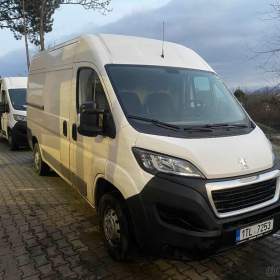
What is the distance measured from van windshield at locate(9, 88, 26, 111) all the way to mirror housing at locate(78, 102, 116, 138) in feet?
28.5

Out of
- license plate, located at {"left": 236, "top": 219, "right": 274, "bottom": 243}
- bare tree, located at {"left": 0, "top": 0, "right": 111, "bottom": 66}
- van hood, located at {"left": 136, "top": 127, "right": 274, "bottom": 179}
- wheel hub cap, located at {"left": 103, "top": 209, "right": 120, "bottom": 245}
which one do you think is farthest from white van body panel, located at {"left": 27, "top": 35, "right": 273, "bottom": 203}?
bare tree, located at {"left": 0, "top": 0, "right": 111, "bottom": 66}

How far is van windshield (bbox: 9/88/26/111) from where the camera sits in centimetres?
1243

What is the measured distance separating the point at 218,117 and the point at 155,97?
773 millimetres

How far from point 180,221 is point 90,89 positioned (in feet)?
6.97

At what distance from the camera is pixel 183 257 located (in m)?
3.56

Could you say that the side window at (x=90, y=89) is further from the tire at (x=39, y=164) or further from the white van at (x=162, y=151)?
the tire at (x=39, y=164)

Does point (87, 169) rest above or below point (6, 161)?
above

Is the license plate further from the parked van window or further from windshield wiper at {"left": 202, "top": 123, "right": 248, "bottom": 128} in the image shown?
the parked van window

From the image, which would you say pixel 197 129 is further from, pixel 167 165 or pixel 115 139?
pixel 115 139

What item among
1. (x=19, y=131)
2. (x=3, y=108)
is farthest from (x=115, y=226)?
(x=3, y=108)

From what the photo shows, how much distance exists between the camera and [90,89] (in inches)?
190

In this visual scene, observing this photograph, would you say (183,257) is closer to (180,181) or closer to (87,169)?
(180,181)

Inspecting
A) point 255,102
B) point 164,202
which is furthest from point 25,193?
point 255,102

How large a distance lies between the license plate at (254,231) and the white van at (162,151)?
10 millimetres
